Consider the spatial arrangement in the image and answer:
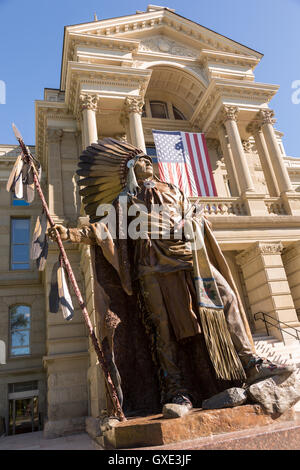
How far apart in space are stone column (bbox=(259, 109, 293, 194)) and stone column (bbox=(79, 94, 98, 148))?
942 cm

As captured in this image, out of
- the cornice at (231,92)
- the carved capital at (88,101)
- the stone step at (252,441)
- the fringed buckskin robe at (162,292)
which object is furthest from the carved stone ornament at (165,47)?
the stone step at (252,441)

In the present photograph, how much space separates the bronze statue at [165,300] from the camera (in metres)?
3.39

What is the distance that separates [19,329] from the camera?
19406mm

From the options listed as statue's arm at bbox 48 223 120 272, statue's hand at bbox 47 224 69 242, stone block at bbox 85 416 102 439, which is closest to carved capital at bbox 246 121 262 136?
stone block at bbox 85 416 102 439

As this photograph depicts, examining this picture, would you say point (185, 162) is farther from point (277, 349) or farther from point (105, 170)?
point (105, 170)

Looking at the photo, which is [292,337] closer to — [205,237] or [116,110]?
[205,237]

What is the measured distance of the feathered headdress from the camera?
434cm

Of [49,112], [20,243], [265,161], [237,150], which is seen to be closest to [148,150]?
[237,150]

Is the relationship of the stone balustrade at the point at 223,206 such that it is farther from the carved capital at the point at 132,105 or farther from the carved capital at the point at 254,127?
the carved capital at the point at 254,127

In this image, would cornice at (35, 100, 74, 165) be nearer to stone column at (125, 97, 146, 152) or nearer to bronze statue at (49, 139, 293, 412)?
stone column at (125, 97, 146, 152)

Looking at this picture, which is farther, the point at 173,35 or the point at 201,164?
the point at 173,35

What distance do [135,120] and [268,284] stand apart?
9642 millimetres

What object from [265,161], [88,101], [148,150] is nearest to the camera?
[88,101]

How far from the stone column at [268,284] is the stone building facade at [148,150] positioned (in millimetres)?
46
